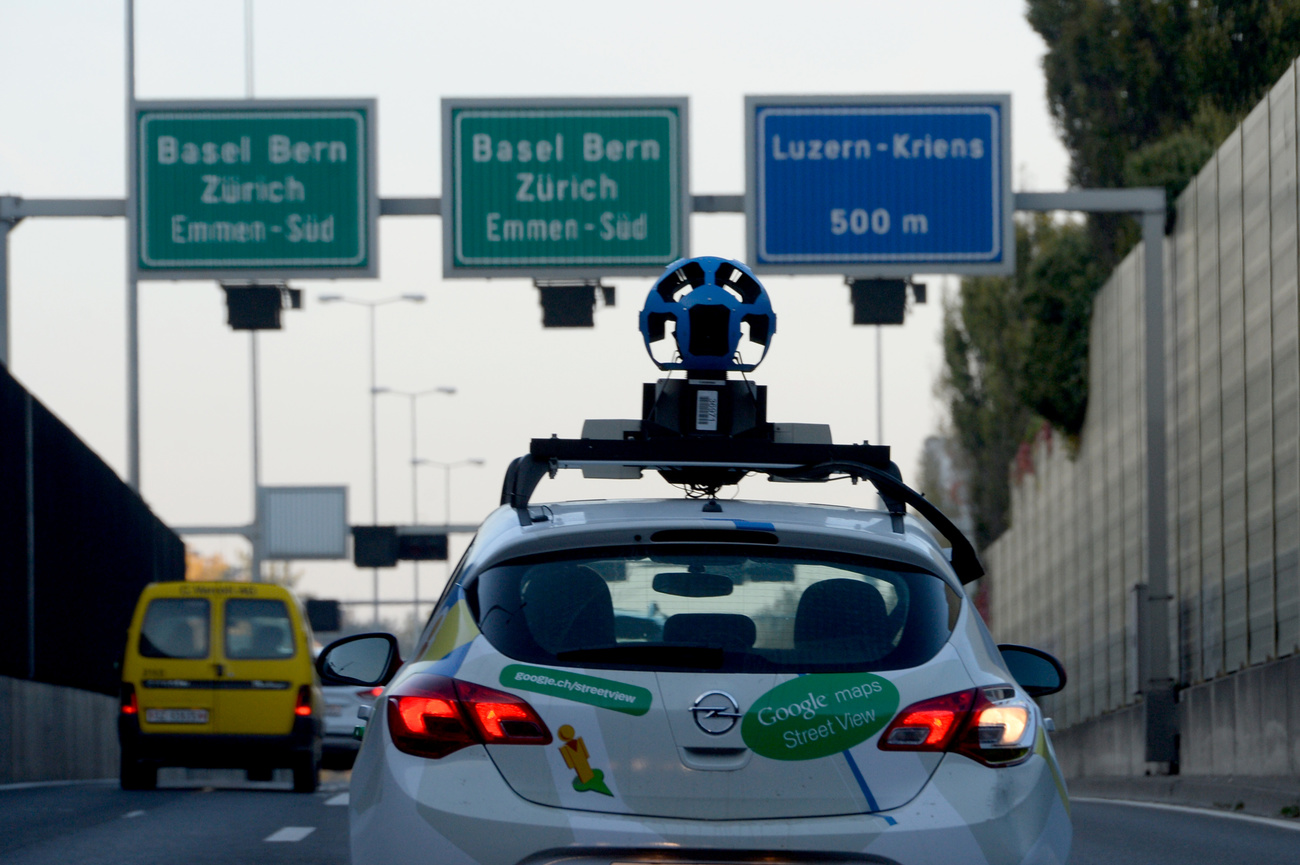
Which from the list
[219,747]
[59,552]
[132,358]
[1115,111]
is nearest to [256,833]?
[219,747]

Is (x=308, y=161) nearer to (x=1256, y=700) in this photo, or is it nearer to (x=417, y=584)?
(x=1256, y=700)

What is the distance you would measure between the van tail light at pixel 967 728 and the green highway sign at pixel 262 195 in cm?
1799

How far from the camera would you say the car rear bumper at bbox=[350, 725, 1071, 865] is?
4.64m

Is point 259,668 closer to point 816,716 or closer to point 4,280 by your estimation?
point 4,280

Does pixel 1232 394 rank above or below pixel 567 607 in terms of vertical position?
above

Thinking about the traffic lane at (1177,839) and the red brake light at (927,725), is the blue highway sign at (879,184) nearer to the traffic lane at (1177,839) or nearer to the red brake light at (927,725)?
the traffic lane at (1177,839)

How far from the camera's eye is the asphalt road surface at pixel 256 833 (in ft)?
34.3

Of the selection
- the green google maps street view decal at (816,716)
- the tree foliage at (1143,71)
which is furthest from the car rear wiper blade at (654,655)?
the tree foliage at (1143,71)

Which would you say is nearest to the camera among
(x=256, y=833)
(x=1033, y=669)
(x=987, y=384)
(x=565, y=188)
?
(x=1033, y=669)

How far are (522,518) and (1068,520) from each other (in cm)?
3018

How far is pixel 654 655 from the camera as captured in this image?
485 cm

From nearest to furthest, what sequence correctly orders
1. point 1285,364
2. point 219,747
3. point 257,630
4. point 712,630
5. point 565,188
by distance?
point 712,630, point 1285,364, point 219,747, point 257,630, point 565,188

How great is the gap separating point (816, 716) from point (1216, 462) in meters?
18.6

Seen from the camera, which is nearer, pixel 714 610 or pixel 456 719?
pixel 456 719
